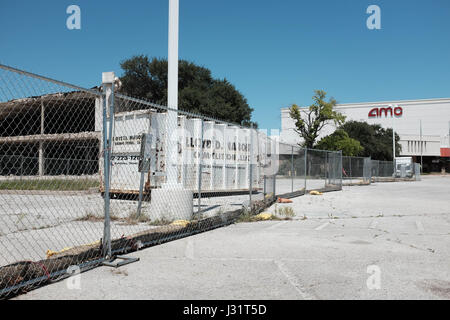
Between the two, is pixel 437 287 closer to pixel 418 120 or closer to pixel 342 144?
pixel 342 144

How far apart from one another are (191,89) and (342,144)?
1954cm

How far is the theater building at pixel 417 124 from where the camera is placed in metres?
77.9

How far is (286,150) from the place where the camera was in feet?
53.4

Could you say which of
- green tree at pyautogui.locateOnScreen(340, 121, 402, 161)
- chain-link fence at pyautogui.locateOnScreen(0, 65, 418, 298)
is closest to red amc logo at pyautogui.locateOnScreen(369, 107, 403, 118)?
green tree at pyautogui.locateOnScreen(340, 121, 402, 161)

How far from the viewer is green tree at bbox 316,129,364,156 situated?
1842 inches

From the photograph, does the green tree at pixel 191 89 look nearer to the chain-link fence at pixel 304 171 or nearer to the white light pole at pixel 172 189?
the chain-link fence at pixel 304 171

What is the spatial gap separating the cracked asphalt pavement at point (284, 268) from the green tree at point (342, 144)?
3968 centimetres

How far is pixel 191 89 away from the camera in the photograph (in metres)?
45.4

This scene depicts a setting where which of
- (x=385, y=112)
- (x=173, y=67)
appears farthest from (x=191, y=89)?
(x=385, y=112)

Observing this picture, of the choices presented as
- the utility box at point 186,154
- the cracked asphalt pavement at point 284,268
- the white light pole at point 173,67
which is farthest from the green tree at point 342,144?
the white light pole at point 173,67

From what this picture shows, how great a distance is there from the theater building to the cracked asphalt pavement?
2917 inches

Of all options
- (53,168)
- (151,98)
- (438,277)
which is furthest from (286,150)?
(151,98)

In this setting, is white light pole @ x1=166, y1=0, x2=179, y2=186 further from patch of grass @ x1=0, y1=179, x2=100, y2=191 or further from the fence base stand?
the fence base stand
